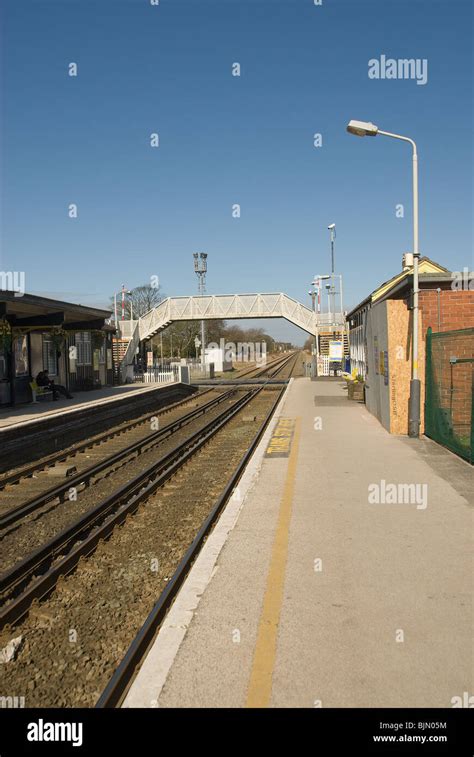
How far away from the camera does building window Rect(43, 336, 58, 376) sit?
77.9 ft

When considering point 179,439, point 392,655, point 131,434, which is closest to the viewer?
point 392,655

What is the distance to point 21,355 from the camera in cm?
2100

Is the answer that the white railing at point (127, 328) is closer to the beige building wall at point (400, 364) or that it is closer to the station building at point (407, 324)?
the station building at point (407, 324)

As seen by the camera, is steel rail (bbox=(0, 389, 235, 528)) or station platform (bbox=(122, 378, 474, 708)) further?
steel rail (bbox=(0, 389, 235, 528))

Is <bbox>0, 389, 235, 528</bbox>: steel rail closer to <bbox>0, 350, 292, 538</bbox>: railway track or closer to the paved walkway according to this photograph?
<bbox>0, 350, 292, 538</bbox>: railway track

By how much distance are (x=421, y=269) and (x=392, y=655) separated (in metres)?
27.2

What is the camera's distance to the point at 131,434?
670 inches

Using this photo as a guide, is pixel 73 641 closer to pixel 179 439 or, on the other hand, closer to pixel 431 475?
pixel 431 475

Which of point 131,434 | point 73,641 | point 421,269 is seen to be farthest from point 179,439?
point 421,269

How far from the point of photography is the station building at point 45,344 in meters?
18.4

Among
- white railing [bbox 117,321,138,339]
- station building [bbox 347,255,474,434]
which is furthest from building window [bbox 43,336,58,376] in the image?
white railing [bbox 117,321,138,339]

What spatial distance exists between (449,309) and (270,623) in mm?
9687

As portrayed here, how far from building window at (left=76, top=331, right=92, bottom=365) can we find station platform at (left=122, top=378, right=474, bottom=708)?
2123 cm

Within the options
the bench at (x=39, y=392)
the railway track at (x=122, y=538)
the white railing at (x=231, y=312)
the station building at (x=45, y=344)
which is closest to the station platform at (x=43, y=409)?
the bench at (x=39, y=392)
